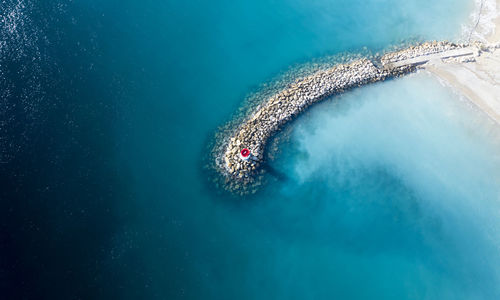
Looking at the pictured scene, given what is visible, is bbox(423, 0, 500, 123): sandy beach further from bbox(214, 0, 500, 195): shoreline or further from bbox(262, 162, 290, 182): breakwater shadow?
bbox(262, 162, 290, 182): breakwater shadow

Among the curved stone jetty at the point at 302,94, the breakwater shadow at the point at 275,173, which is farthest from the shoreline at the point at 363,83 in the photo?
the breakwater shadow at the point at 275,173

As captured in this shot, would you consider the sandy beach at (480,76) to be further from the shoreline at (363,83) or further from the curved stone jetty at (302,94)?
the curved stone jetty at (302,94)

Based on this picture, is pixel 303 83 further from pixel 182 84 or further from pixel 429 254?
pixel 429 254

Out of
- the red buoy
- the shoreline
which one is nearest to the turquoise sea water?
the shoreline

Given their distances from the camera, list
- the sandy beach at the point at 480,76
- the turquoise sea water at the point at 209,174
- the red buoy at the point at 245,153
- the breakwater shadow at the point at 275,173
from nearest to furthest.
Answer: the turquoise sea water at the point at 209,174 → the red buoy at the point at 245,153 → the breakwater shadow at the point at 275,173 → the sandy beach at the point at 480,76

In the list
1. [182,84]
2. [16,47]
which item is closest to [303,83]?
[182,84]

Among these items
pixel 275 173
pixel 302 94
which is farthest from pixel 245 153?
pixel 302 94
